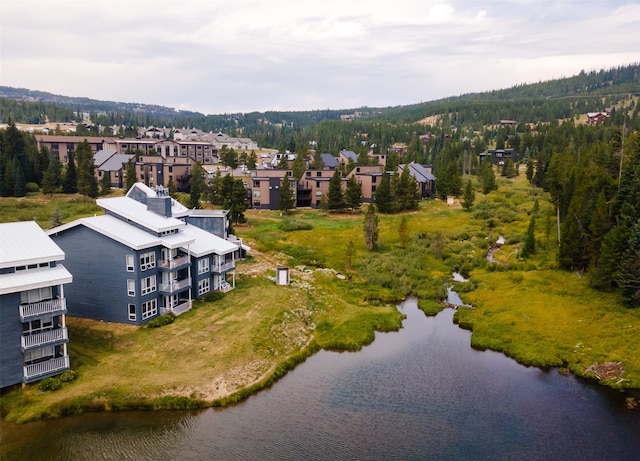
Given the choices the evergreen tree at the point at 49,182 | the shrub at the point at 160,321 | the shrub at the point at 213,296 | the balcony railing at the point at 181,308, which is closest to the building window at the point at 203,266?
the shrub at the point at 213,296

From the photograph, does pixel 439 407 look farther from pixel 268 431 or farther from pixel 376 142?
pixel 376 142

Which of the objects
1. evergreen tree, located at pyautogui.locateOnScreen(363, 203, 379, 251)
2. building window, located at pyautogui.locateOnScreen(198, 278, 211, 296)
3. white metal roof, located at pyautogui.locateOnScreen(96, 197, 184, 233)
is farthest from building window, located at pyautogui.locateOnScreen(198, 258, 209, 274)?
A: evergreen tree, located at pyautogui.locateOnScreen(363, 203, 379, 251)

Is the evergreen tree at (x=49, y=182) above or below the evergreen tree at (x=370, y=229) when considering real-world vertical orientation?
above

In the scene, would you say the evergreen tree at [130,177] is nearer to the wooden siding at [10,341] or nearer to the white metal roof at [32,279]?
the white metal roof at [32,279]

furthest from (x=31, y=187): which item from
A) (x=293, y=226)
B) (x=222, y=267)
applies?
(x=222, y=267)

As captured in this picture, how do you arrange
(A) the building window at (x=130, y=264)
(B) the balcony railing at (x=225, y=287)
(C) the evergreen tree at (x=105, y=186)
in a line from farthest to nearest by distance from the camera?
(C) the evergreen tree at (x=105, y=186), (B) the balcony railing at (x=225, y=287), (A) the building window at (x=130, y=264)

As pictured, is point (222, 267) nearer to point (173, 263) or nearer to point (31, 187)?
point (173, 263)

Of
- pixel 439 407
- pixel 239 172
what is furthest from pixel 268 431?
pixel 239 172

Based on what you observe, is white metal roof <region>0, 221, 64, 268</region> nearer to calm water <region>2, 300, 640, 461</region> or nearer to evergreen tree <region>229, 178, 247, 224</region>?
calm water <region>2, 300, 640, 461</region>
